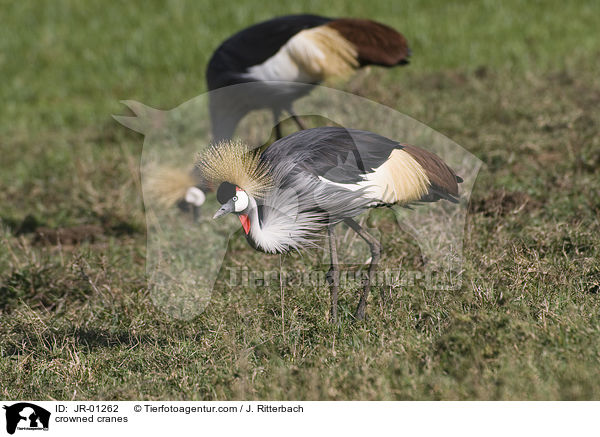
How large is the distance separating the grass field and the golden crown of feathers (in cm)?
66

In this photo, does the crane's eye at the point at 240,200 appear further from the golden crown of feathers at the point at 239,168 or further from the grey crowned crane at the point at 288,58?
the grey crowned crane at the point at 288,58

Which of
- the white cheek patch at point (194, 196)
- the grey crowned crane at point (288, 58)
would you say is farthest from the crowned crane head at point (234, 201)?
the grey crowned crane at point (288, 58)

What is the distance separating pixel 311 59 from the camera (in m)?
5.45

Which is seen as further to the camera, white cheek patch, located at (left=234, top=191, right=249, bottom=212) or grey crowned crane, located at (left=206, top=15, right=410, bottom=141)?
grey crowned crane, located at (left=206, top=15, right=410, bottom=141)

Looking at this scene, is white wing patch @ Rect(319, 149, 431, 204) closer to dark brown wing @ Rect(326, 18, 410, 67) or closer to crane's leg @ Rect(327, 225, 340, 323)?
crane's leg @ Rect(327, 225, 340, 323)

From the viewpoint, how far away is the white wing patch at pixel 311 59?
5430 mm

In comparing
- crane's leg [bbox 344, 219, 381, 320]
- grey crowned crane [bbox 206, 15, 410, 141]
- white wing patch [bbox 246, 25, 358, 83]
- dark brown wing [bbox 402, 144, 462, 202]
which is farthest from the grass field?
white wing patch [bbox 246, 25, 358, 83]

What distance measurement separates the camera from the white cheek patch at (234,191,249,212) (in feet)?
11.0

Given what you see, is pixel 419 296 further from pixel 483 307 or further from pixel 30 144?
pixel 30 144

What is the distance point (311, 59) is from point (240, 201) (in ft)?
7.72

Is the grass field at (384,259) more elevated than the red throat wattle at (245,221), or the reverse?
the red throat wattle at (245,221)

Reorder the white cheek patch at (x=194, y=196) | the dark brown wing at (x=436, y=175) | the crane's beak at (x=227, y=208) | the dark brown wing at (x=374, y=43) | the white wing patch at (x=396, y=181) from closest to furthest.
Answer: the crane's beak at (x=227, y=208) < the white wing patch at (x=396, y=181) < the dark brown wing at (x=436, y=175) < the white cheek patch at (x=194, y=196) < the dark brown wing at (x=374, y=43)
